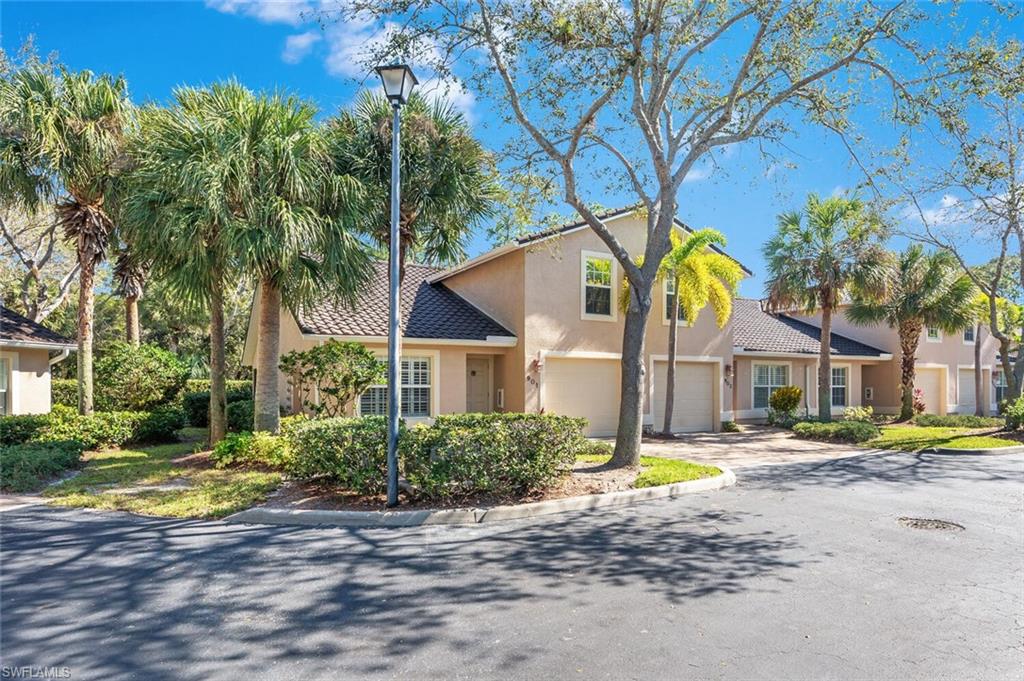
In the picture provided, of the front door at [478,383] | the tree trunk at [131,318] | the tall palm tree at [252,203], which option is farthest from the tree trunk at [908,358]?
the tree trunk at [131,318]

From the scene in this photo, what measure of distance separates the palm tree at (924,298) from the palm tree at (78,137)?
23731 millimetres

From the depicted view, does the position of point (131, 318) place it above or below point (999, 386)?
above

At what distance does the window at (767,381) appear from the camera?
953 inches

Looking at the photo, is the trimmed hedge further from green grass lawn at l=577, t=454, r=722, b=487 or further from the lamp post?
green grass lawn at l=577, t=454, r=722, b=487

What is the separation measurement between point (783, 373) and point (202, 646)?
24.4m

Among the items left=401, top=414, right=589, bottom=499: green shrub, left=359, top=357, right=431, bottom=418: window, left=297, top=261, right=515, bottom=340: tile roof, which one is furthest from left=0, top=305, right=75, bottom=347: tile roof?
left=401, top=414, right=589, bottom=499: green shrub

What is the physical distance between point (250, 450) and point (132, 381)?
7.34 meters

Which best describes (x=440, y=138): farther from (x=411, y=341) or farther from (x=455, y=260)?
(x=411, y=341)

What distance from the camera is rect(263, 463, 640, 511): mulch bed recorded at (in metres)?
8.41

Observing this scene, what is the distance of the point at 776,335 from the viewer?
25672 millimetres

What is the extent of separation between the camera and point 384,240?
15.6m

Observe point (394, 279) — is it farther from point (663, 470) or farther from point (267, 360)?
point (663, 470)

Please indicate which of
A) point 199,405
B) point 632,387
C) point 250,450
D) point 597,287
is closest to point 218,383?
point 250,450

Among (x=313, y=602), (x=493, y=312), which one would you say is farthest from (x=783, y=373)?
(x=313, y=602)
